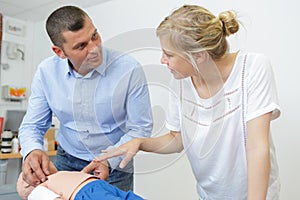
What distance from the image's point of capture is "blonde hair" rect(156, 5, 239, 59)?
0.79 metres

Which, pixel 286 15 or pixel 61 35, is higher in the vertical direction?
pixel 286 15

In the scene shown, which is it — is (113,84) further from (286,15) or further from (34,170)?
(286,15)

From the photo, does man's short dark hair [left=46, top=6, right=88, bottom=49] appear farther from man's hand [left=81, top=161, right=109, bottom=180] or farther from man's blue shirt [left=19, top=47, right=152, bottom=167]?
man's hand [left=81, top=161, right=109, bottom=180]

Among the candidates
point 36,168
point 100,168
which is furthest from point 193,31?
point 36,168

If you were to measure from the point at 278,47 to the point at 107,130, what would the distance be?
1.09 m

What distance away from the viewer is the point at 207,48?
2.64ft

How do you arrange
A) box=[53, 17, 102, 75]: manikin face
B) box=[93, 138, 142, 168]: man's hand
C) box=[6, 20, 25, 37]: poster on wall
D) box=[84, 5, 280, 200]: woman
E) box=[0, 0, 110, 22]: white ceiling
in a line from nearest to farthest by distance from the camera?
box=[84, 5, 280, 200]: woman, box=[93, 138, 142, 168]: man's hand, box=[53, 17, 102, 75]: manikin face, box=[0, 0, 110, 22]: white ceiling, box=[6, 20, 25, 37]: poster on wall

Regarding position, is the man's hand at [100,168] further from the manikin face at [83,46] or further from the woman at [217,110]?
the manikin face at [83,46]

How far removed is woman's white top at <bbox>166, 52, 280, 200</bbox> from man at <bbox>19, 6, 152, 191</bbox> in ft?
0.47

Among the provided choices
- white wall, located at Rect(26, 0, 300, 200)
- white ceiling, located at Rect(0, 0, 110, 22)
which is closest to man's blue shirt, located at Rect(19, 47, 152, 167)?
white wall, located at Rect(26, 0, 300, 200)

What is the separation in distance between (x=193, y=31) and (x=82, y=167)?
745 millimetres

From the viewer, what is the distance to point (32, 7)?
288cm

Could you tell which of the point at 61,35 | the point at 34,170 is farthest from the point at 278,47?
the point at 34,170

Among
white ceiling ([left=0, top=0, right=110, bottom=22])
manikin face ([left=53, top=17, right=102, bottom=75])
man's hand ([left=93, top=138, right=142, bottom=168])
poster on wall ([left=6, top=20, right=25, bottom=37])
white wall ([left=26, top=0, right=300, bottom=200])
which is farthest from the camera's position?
poster on wall ([left=6, top=20, right=25, bottom=37])
